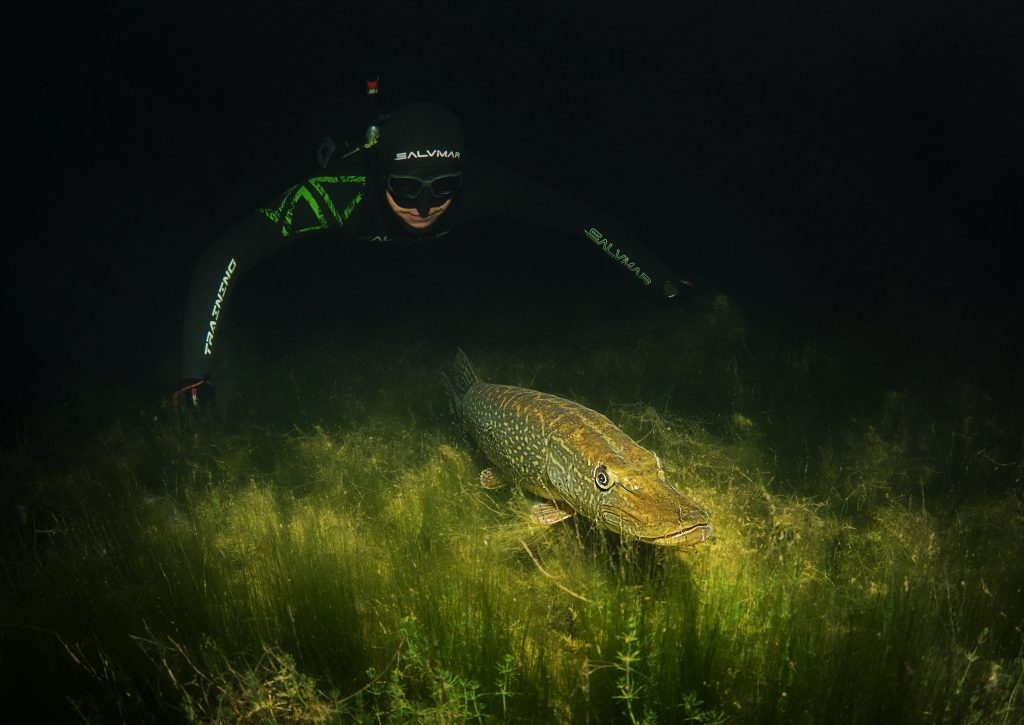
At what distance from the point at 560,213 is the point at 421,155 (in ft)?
8.08

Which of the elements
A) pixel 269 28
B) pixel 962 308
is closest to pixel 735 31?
pixel 962 308

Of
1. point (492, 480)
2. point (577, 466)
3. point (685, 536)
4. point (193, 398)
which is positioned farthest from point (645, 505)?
point (193, 398)

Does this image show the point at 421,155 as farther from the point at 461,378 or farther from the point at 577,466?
the point at 577,466

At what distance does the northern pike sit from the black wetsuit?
4032mm

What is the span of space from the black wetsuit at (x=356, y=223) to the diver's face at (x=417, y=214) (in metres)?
0.11

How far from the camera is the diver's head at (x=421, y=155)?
6.98 m

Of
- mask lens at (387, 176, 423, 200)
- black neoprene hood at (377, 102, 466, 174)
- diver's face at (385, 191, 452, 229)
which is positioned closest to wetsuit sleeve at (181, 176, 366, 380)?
diver's face at (385, 191, 452, 229)

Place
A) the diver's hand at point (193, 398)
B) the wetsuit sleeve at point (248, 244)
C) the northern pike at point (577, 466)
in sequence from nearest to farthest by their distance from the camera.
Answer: the northern pike at point (577, 466) < the diver's hand at point (193, 398) < the wetsuit sleeve at point (248, 244)

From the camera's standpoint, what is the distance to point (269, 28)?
2198cm

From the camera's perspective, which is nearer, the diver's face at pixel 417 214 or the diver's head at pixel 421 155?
the diver's head at pixel 421 155

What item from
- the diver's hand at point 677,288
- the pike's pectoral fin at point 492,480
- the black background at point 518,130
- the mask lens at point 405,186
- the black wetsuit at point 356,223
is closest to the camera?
the pike's pectoral fin at point 492,480

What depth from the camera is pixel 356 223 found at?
7781 millimetres

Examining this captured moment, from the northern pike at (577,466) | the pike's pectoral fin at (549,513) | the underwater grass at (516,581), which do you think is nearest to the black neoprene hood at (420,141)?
the underwater grass at (516,581)

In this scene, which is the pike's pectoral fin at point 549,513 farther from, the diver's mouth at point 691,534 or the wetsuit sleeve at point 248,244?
the wetsuit sleeve at point 248,244
